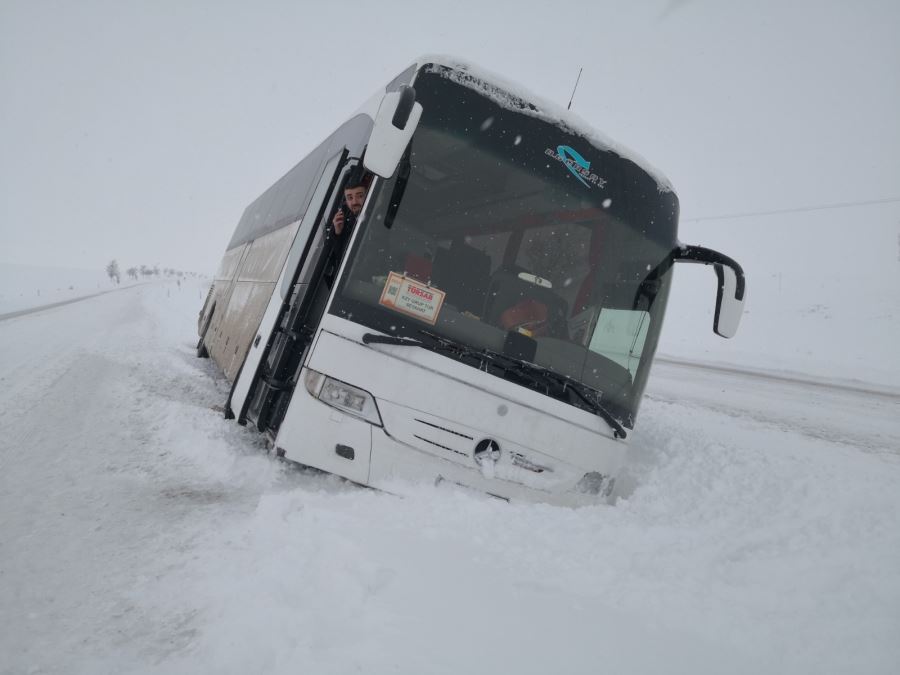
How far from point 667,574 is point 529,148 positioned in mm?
2855

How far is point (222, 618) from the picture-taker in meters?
1.90

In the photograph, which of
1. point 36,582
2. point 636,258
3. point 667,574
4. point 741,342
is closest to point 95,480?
point 36,582

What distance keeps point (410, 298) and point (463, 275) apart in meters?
0.44

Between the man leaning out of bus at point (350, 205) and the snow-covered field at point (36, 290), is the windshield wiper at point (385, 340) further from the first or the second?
the snow-covered field at point (36, 290)

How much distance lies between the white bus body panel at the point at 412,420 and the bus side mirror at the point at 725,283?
5.97 feet

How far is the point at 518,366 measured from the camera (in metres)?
3.31

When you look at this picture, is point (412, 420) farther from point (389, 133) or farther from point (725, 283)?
point (725, 283)

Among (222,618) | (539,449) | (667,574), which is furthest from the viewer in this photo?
(539,449)

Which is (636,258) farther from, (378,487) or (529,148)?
(378,487)

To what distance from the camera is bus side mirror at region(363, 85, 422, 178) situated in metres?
2.90

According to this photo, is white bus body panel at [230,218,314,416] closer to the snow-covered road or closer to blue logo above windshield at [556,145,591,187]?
the snow-covered road

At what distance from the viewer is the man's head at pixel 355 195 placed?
3516mm

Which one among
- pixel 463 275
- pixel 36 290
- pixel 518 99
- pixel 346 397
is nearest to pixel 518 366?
pixel 463 275

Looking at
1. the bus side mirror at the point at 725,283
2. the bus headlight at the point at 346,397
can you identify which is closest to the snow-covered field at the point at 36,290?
the bus headlight at the point at 346,397
